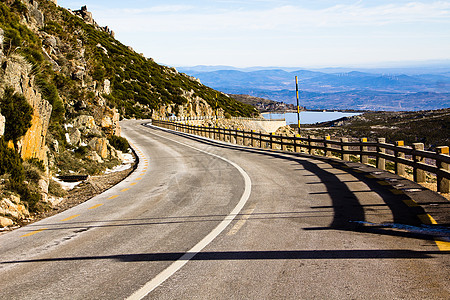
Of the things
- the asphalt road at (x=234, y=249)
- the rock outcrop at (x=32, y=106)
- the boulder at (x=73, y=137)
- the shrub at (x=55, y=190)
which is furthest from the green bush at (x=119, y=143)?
the asphalt road at (x=234, y=249)

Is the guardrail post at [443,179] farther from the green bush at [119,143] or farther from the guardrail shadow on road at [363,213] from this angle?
the green bush at [119,143]

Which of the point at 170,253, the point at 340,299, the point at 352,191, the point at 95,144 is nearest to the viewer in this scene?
the point at 340,299

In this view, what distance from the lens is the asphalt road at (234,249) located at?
4312mm

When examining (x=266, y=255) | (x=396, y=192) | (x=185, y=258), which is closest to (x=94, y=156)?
(x=396, y=192)

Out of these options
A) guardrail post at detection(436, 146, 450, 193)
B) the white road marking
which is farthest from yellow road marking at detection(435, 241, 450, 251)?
guardrail post at detection(436, 146, 450, 193)

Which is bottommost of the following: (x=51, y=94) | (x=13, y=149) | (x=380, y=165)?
(x=380, y=165)

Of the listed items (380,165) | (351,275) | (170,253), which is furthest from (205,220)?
(380,165)

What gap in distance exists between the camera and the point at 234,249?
5.70m

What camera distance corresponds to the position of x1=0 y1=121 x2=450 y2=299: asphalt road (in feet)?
14.1

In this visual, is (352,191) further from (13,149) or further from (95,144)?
(95,144)

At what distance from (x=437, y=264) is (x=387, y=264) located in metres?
0.56

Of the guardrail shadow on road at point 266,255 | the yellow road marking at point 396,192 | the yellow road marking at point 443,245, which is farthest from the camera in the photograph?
the yellow road marking at point 396,192

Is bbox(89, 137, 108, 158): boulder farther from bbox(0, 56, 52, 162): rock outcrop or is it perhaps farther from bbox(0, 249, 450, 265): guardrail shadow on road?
bbox(0, 249, 450, 265): guardrail shadow on road

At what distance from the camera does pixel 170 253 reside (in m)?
5.68
